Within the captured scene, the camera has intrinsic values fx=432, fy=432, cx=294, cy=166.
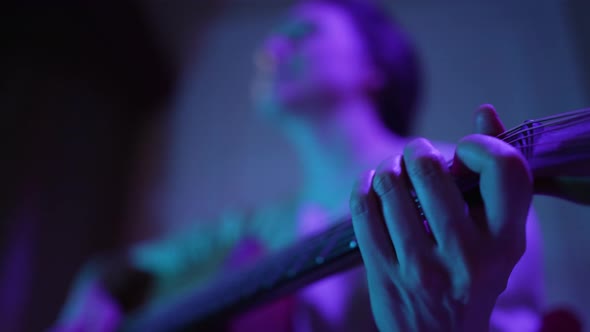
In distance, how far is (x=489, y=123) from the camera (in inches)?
12.4

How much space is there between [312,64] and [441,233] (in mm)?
565

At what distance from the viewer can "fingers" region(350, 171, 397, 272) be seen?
1.03 ft

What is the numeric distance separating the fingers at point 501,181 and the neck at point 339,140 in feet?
1.45

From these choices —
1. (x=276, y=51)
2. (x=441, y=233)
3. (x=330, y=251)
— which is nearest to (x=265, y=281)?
(x=330, y=251)

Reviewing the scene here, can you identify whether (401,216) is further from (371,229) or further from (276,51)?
(276,51)

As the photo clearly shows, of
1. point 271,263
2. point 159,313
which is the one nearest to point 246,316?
point 271,263

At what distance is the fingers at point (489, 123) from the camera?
12.3 inches

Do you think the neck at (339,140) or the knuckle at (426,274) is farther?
the neck at (339,140)

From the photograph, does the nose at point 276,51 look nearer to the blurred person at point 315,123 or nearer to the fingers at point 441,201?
the blurred person at point 315,123

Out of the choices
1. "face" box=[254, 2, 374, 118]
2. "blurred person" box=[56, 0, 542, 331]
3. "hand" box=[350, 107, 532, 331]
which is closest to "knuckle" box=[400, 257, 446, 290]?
"hand" box=[350, 107, 532, 331]

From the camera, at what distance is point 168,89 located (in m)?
1.49

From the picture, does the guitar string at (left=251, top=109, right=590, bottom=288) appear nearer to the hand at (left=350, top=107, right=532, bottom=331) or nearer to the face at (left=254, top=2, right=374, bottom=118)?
the hand at (left=350, top=107, right=532, bottom=331)

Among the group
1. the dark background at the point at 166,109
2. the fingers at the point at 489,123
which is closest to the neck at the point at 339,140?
the dark background at the point at 166,109

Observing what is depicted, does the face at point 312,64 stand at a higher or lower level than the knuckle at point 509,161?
lower
